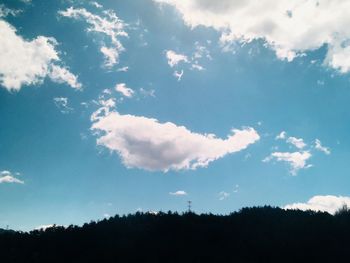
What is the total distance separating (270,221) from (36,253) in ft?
124

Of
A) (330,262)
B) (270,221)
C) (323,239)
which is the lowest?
(330,262)

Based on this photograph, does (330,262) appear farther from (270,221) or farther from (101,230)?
(101,230)

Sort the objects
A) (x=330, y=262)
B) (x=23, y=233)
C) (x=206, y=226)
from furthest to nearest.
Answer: (x=23, y=233) → (x=206, y=226) → (x=330, y=262)

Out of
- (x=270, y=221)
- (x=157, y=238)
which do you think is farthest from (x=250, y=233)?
(x=157, y=238)

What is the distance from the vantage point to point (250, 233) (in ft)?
182

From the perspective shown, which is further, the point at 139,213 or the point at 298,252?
the point at 139,213

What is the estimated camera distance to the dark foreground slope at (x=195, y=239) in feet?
163

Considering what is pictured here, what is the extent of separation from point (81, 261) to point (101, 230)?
28.8 ft

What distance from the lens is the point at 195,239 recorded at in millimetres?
55500

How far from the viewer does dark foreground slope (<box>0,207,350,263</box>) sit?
163ft

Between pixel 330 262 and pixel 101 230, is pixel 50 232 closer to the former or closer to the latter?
pixel 101 230

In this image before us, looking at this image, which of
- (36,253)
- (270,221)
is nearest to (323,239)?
(270,221)

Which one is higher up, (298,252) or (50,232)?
(50,232)

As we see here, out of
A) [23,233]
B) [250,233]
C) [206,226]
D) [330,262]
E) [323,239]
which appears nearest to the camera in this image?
[330,262]
